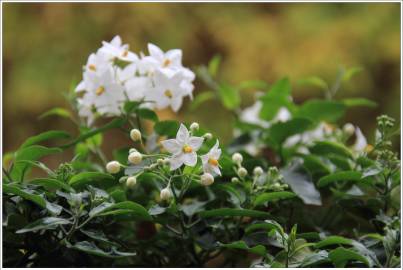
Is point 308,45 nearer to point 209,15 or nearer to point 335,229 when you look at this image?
point 209,15

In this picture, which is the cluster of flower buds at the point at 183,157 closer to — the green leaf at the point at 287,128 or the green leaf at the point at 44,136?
the green leaf at the point at 44,136

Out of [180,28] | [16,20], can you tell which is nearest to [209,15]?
[180,28]

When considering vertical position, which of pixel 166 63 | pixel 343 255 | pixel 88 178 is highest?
pixel 166 63

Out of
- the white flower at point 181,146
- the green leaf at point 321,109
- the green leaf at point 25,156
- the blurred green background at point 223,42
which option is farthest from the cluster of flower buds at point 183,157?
the blurred green background at point 223,42

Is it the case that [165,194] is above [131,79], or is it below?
below

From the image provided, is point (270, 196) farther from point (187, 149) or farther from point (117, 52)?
point (117, 52)

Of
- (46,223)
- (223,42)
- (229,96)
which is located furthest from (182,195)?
(223,42)

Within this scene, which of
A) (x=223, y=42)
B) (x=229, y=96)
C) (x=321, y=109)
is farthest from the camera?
(x=223, y=42)

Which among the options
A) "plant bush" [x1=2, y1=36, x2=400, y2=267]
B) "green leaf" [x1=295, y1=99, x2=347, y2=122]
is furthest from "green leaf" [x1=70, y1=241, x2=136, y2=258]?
"green leaf" [x1=295, y1=99, x2=347, y2=122]
